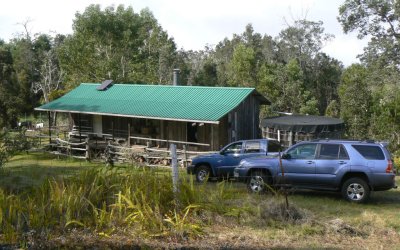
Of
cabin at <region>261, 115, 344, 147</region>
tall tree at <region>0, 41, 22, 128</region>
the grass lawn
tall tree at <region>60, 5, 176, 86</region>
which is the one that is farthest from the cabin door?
the grass lawn

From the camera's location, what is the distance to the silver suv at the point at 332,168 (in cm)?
1216

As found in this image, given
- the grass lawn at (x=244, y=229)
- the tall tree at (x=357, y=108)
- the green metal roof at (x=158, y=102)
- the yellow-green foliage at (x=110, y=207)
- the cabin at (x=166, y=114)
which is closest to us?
the grass lawn at (x=244, y=229)

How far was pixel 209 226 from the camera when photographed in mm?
9039

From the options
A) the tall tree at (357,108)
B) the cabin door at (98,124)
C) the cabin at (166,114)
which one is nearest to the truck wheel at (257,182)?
the cabin at (166,114)

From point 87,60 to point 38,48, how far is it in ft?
98.7

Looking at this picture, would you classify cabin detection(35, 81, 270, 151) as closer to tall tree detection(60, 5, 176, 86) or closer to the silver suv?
the silver suv

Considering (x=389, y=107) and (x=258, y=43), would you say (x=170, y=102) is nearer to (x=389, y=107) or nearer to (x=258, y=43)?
(x=389, y=107)

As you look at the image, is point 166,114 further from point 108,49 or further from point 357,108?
point 108,49

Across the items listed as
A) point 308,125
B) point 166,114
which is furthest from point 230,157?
point 308,125

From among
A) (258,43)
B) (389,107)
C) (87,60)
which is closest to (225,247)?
(389,107)

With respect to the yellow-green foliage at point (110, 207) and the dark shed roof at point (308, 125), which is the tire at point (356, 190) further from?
the dark shed roof at point (308, 125)

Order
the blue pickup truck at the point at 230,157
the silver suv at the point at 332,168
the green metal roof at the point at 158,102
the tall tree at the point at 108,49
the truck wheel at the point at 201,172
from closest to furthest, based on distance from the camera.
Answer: the silver suv at the point at 332,168, the blue pickup truck at the point at 230,157, the truck wheel at the point at 201,172, the green metal roof at the point at 158,102, the tall tree at the point at 108,49

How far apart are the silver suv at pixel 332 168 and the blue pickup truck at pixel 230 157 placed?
7.27 ft

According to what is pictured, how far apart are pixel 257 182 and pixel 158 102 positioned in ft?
41.2
